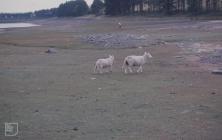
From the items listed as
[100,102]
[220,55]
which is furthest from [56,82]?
[220,55]

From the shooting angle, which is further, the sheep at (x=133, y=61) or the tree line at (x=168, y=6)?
the tree line at (x=168, y=6)

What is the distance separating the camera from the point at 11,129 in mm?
12453

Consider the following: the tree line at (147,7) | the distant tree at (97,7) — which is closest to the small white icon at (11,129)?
the tree line at (147,7)

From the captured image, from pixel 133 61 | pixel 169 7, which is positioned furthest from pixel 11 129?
pixel 169 7

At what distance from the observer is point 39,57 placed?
3481cm

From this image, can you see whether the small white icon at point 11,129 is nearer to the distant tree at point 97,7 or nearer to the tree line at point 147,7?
the tree line at point 147,7

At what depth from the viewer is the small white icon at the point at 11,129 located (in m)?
11.9

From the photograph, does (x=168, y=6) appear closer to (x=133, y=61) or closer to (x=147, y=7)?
(x=147, y=7)

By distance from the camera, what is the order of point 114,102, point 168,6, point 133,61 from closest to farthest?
1. point 114,102
2. point 133,61
3. point 168,6

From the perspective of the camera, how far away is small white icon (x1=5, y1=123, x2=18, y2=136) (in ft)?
39.1

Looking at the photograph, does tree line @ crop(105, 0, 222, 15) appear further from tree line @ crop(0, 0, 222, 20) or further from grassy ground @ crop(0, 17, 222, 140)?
grassy ground @ crop(0, 17, 222, 140)

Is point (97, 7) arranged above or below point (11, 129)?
below

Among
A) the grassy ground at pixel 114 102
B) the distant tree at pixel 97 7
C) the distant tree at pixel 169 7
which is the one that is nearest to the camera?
the grassy ground at pixel 114 102

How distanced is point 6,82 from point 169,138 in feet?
39.0
